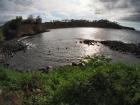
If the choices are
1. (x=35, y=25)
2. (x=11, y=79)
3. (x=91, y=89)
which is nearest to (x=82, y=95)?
(x=91, y=89)

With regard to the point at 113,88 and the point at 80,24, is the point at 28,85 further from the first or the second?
the point at 80,24

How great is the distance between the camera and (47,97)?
17875 millimetres

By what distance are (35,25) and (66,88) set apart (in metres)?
84.4

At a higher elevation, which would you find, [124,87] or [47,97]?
[124,87]

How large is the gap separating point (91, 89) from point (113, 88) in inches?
59.9

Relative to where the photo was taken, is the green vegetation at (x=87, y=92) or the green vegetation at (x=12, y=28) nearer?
the green vegetation at (x=87, y=92)

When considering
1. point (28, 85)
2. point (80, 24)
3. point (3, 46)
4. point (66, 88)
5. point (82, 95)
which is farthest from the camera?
point (80, 24)

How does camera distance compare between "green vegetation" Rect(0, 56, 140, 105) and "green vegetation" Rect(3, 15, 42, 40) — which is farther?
"green vegetation" Rect(3, 15, 42, 40)

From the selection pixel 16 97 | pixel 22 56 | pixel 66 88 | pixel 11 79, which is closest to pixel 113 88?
pixel 66 88

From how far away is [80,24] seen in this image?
621ft

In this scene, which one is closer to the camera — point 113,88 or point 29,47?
point 113,88

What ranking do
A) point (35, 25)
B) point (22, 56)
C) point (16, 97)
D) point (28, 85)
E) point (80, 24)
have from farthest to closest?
point (80, 24) → point (35, 25) → point (22, 56) → point (28, 85) → point (16, 97)

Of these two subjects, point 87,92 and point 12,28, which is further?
point 12,28

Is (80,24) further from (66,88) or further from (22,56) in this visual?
(66,88)
